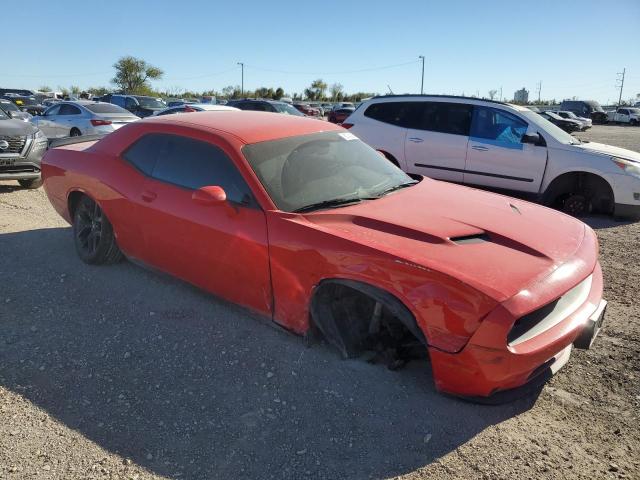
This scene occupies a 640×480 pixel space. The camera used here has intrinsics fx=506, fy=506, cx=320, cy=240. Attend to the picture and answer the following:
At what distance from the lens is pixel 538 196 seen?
24.3ft

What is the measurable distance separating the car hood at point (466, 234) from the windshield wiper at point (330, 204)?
0.25 ft

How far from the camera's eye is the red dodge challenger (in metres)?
2.53

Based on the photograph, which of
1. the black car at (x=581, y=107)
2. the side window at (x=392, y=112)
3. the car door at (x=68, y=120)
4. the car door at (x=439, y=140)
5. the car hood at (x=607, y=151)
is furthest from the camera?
the black car at (x=581, y=107)

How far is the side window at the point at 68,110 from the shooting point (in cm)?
1363

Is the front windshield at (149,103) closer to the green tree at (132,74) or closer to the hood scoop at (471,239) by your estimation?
the hood scoop at (471,239)

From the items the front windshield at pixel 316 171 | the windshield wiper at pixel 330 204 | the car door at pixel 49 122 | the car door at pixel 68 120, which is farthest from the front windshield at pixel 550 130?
the car door at pixel 49 122

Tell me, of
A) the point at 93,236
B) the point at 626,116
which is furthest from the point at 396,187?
the point at 626,116

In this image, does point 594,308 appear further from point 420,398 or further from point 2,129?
point 2,129

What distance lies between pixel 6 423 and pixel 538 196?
Result: 6.97 metres

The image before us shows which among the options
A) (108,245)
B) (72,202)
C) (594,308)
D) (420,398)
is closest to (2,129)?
(72,202)

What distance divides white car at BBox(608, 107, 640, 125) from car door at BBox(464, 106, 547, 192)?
4128 centimetres

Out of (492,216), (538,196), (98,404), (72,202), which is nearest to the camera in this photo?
(98,404)

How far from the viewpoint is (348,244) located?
2844 mm

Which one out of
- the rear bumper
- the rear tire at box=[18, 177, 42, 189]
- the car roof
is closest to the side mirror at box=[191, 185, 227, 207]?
the car roof
